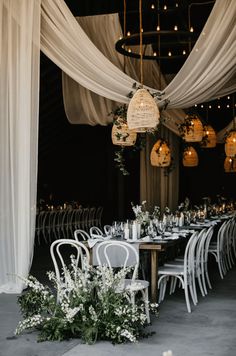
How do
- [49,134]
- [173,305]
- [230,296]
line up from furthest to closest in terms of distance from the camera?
[49,134], [230,296], [173,305]

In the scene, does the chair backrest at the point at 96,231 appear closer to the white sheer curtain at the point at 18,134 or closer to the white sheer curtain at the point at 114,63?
the white sheer curtain at the point at 18,134

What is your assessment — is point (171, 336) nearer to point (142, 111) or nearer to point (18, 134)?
point (142, 111)

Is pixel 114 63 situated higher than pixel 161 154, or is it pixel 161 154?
pixel 114 63

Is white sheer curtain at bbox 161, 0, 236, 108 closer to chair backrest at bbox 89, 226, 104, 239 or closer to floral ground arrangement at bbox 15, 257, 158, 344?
chair backrest at bbox 89, 226, 104, 239

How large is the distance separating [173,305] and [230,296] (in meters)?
0.87

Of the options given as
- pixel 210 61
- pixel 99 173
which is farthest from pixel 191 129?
pixel 99 173

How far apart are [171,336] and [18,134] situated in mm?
3167

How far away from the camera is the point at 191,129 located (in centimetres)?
969

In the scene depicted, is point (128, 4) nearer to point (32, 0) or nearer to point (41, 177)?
point (32, 0)

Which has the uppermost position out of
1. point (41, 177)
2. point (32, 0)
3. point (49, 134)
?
point (32, 0)

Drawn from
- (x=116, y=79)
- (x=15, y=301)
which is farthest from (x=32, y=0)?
(x=15, y=301)

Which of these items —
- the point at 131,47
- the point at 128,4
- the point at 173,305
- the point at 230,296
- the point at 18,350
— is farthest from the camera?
the point at 128,4

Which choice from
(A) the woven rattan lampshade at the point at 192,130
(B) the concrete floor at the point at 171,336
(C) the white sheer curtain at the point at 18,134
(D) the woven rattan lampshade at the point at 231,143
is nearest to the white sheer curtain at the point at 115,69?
(C) the white sheer curtain at the point at 18,134

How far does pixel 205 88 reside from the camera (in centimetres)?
720
